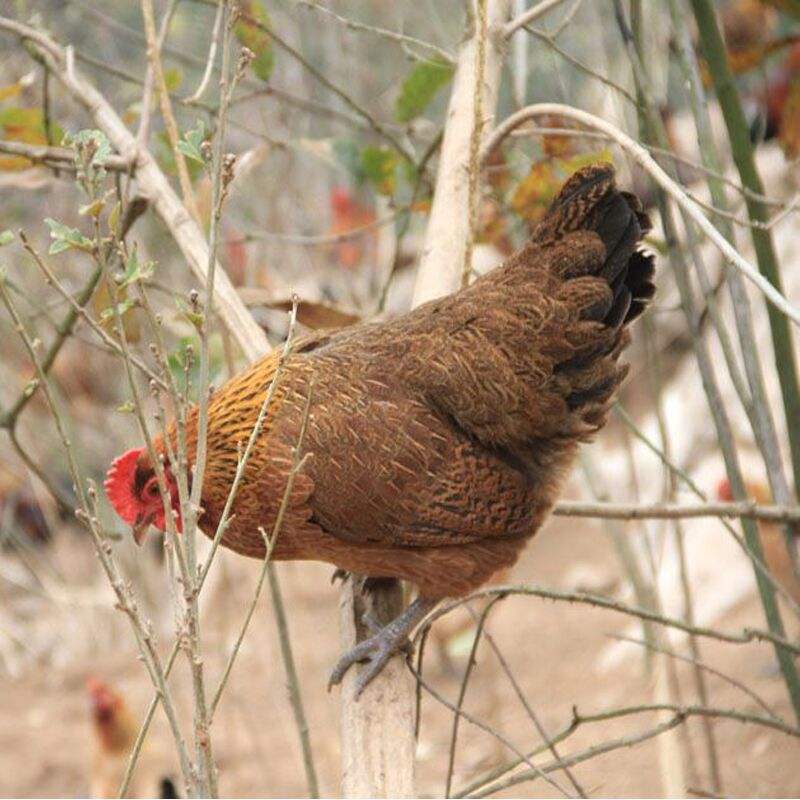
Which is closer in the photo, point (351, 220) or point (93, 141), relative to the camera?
point (93, 141)

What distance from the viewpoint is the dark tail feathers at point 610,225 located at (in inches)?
97.7

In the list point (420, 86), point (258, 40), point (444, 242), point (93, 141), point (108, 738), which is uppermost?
point (258, 40)

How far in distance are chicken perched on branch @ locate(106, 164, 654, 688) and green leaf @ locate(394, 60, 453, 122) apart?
0.66 metres

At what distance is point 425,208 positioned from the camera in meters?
3.23

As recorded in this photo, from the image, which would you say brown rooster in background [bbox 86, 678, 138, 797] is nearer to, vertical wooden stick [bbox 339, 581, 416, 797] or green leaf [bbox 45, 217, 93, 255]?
vertical wooden stick [bbox 339, 581, 416, 797]

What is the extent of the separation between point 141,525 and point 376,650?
569 millimetres

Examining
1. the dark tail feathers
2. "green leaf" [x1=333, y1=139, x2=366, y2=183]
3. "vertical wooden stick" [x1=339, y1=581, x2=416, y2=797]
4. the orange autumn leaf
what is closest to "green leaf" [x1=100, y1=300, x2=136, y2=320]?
"vertical wooden stick" [x1=339, y1=581, x2=416, y2=797]

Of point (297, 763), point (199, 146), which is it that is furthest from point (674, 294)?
point (199, 146)

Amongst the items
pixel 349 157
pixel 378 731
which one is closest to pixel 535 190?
pixel 349 157

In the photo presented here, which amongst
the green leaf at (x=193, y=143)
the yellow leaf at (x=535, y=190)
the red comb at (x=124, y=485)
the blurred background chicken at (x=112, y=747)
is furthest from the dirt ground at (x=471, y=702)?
the green leaf at (x=193, y=143)

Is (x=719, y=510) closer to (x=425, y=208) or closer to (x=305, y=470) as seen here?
(x=305, y=470)

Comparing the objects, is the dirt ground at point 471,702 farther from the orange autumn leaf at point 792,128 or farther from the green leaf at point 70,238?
the green leaf at point 70,238

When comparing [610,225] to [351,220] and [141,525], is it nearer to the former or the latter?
[141,525]

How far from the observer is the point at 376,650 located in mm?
2355
